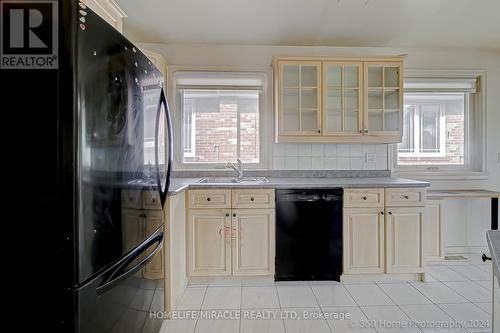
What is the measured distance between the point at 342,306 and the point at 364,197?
0.92 meters

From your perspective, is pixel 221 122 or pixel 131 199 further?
pixel 221 122

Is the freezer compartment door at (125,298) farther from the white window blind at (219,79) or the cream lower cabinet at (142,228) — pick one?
the white window blind at (219,79)

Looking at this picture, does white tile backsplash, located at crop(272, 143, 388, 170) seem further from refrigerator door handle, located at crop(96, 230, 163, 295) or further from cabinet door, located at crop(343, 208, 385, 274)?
refrigerator door handle, located at crop(96, 230, 163, 295)

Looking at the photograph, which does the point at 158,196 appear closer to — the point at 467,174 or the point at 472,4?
the point at 472,4

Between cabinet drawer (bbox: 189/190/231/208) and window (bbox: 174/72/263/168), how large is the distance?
70cm

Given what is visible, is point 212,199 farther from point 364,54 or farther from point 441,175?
point 441,175

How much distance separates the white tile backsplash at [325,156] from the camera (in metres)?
3.05

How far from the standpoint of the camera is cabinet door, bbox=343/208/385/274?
2.45 metres

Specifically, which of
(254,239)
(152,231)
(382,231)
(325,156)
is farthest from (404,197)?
(152,231)

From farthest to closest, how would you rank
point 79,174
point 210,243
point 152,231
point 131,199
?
point 210,243 < point 152,231 < point 131,199 < point 79,174

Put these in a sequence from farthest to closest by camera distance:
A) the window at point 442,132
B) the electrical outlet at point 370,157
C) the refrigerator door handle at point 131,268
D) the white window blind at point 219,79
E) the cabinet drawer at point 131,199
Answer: the window at point 442,132 → the electrical outlet at point 370,157 → the white window blind at point 219,79 → the cabinet drawer at point 131,199 → the refrigerator door handle at point 131,268

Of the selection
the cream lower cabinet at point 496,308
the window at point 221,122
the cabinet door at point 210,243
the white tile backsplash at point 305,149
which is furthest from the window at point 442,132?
the cream lower cabinet at point 496,308

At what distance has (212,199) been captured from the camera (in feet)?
7.93

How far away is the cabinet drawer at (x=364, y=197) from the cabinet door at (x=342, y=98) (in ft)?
2.11
